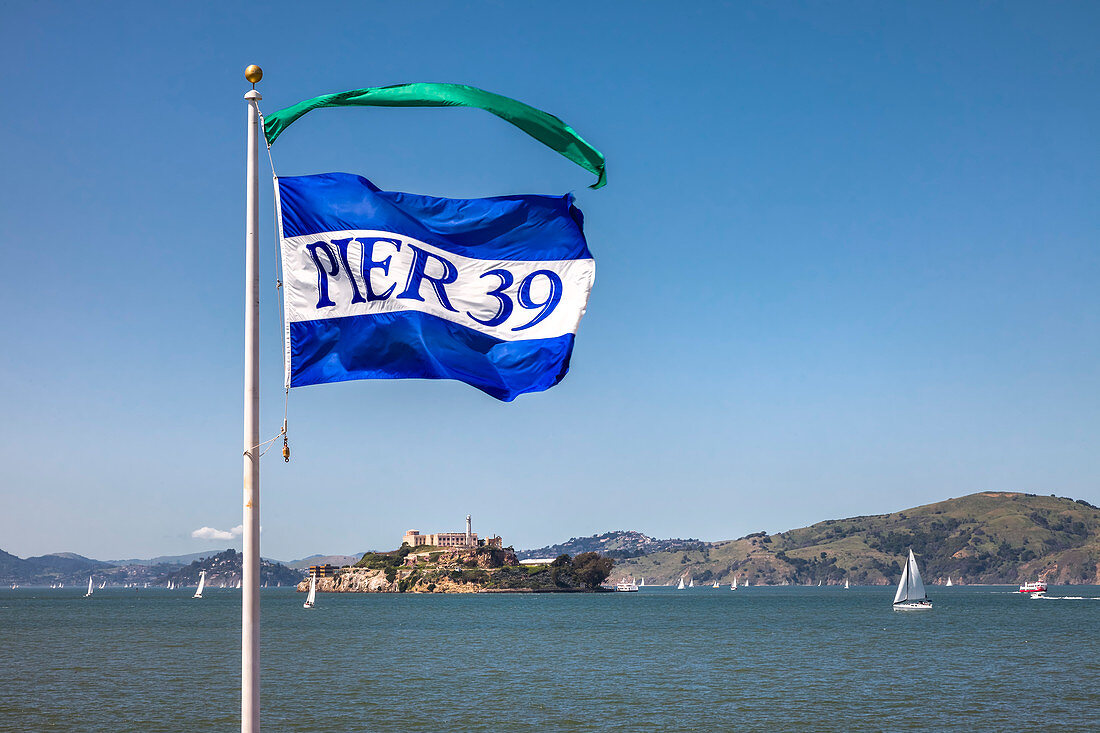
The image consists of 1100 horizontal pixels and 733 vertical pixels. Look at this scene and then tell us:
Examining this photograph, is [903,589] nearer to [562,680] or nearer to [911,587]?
[911,587]

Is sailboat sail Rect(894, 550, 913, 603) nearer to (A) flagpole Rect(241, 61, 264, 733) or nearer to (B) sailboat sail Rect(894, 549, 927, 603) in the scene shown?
(B) sailboat sail Rect(894, 549, 927, 603)

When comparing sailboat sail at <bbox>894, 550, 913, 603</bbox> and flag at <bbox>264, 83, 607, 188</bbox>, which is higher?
flag at <bbox>264, 83, 607, 188</bbox>

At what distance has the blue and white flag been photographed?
14578 mm

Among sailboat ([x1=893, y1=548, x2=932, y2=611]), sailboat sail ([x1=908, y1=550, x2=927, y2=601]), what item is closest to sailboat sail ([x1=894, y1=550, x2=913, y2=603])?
sailboat ([x1=893, y1=548, x2=932, y2=611])

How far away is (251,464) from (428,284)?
383 cm

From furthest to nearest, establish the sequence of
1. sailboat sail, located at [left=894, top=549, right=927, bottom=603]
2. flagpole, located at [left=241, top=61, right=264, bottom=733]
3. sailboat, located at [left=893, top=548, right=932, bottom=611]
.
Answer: sailboat, located at [left=893, top=548, right=932, bottom=611] < sailboat sail, located at [left=894, top=549, right=927, bottom=603] < flagpole, located at [left=241, top=61, right=264, bottom=733]

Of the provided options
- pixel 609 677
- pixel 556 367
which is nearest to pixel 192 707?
pixel 609 677

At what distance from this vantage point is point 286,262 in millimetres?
14438

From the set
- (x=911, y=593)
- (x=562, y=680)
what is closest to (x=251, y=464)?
(x=562, y=680)

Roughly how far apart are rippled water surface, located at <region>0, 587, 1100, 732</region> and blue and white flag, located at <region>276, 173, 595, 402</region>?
30.9 metres

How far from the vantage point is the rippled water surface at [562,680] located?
45188 mm

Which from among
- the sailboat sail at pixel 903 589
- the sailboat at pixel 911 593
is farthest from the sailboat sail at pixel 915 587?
the sailboat sail at pixel 903 589

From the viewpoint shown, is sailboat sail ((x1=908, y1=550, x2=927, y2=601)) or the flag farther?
sailboat sail ((x1=908, y1=550, x2=927, y2=601))

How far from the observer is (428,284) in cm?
1530
